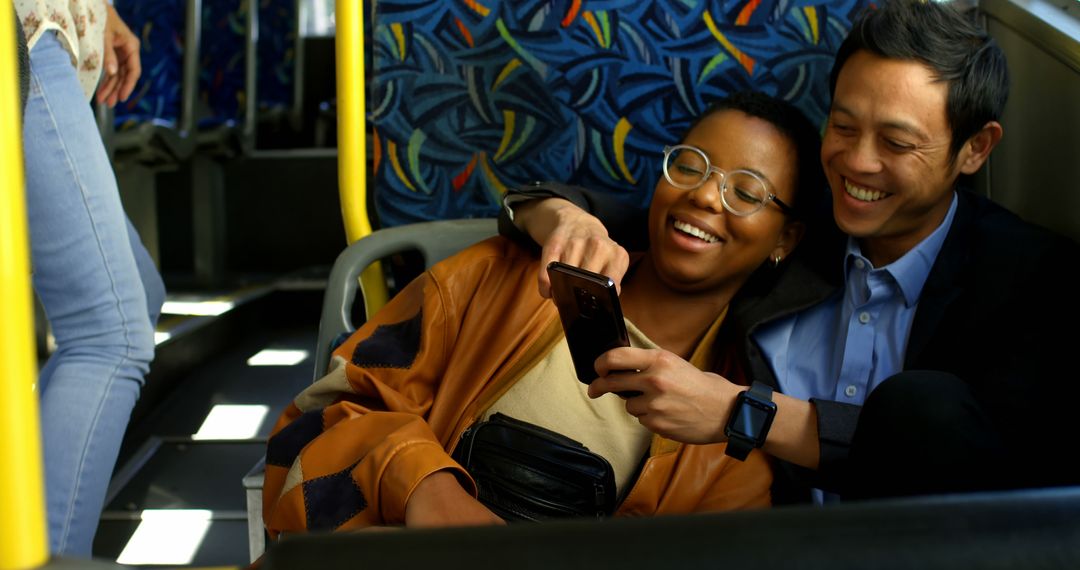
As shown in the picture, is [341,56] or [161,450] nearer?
[341,56]

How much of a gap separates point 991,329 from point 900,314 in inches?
6.2

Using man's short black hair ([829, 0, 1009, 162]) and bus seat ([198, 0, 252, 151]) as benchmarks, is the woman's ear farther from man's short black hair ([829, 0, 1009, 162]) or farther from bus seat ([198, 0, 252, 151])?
bus seat ([198, 0, 252, 151])

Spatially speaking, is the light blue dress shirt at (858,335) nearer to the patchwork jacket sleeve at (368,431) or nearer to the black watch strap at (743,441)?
the black watch strap at (743,441)

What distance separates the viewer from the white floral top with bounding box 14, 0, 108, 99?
4.46ft

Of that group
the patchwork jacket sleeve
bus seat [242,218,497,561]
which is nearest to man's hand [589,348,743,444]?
the patchwork jacket sleeve

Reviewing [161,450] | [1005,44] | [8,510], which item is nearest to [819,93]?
[1005,44]

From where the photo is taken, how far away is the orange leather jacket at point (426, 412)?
1.17 m

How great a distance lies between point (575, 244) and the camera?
117cm

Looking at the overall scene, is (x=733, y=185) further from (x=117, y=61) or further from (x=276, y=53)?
(x=276, y=53)

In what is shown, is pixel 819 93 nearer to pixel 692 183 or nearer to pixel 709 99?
pixel 709 99

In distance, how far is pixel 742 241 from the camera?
4.50 ft

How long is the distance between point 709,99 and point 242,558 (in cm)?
127

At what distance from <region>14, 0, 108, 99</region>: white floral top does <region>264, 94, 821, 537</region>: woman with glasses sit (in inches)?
23.7

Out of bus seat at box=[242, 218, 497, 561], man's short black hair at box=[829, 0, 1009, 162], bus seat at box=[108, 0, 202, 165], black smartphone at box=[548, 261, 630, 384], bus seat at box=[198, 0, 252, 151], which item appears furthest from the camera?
bus seat at box=[198, 0, 252, 151]
